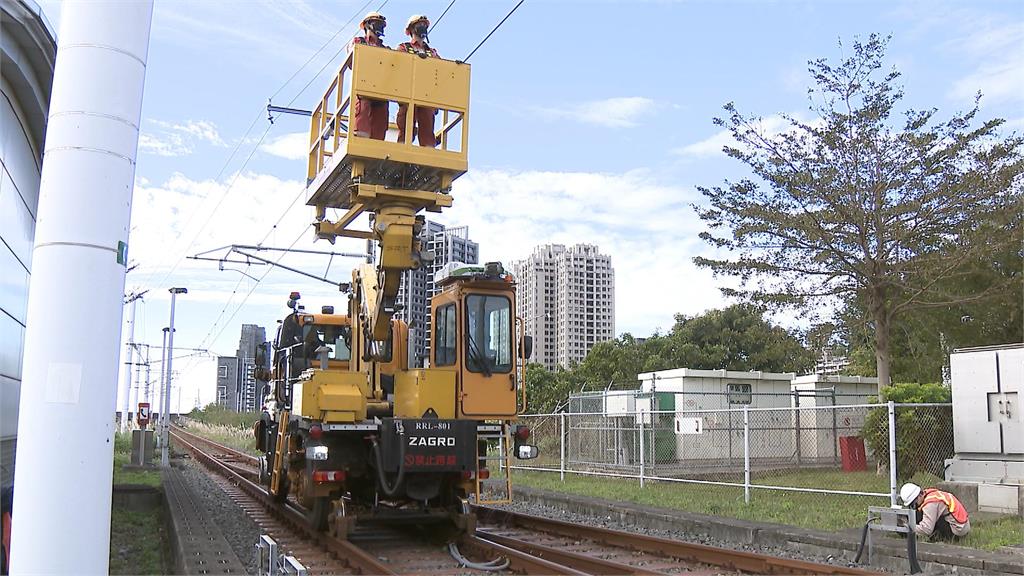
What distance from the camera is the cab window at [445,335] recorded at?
10.6m

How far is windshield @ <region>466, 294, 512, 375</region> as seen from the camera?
1042 cm

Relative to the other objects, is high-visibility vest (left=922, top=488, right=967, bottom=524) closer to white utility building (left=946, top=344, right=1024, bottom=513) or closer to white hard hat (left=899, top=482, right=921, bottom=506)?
white hard hat (left=899, top=482, right=921, bottom=506)

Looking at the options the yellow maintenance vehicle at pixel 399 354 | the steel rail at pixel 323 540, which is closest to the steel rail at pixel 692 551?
the yellow maintenance vehicle at pixel 399 354

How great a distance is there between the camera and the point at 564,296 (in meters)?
58.6

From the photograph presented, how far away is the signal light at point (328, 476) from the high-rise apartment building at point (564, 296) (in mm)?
47537

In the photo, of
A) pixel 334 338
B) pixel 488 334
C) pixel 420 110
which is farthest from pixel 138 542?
pixel 420 110

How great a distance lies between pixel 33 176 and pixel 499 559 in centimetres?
717

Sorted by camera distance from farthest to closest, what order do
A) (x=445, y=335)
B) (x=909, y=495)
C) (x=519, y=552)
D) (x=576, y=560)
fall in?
(x=445, y=335) → (x=909, y=495) → (x=519, y=552) → (x=576, y=560)

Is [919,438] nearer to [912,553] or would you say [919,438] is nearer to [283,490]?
[912,553]

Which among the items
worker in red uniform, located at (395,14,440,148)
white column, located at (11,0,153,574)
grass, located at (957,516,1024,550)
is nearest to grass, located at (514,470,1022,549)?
grass, located at (957,516,1024,550)

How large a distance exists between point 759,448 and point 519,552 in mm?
14530

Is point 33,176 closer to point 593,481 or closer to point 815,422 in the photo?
point 593,481

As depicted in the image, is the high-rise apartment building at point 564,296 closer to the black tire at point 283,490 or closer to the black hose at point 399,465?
the black tire at point 283,490

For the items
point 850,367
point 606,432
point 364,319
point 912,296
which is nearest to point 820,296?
point 912,296
